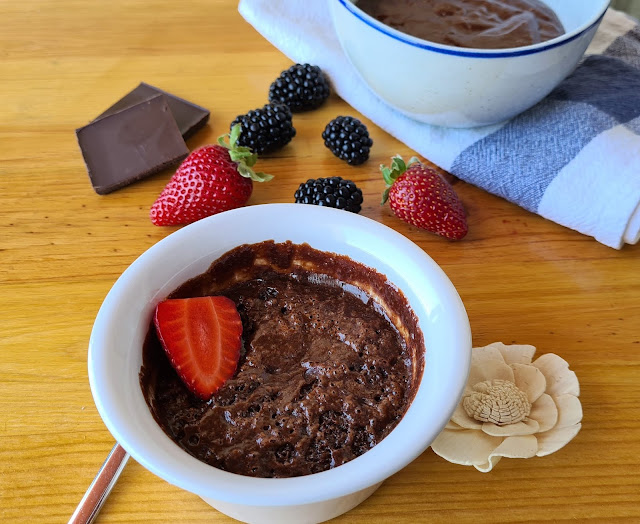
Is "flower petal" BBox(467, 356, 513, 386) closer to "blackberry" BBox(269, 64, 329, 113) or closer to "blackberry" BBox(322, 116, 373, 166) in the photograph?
"blackberry" BBox(322, 116, 373, 166)

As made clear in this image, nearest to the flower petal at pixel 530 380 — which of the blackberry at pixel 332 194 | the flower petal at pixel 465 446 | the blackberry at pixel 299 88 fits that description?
the flower petal at pixel 465 446

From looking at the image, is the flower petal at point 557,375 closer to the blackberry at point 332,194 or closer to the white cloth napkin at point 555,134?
the white cloth napkin at point 555,134

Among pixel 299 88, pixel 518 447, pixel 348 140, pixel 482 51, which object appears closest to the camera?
pixel 518 447

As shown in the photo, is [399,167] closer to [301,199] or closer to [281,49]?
[301,199]

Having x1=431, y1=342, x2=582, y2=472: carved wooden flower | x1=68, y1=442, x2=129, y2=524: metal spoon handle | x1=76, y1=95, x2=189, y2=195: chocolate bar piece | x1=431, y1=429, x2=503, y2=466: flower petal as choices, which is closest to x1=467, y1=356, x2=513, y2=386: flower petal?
x1=431, y1=342, x2=582, y2=472: carved wooden flower

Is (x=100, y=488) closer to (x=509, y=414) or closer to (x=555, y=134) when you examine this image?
(x=509, y=414)

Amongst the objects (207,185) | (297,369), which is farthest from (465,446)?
(207,185)
